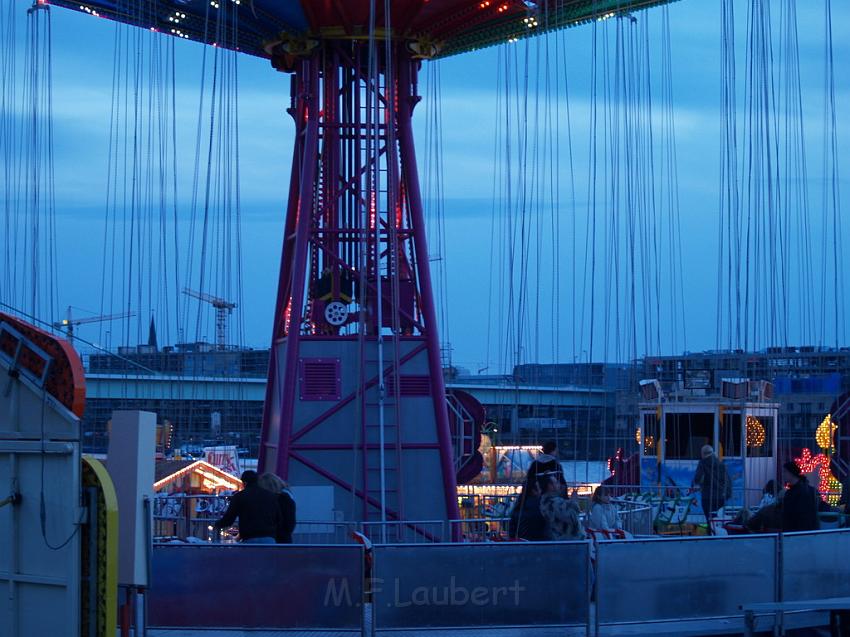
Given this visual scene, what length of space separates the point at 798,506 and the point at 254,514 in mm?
6017

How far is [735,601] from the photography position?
45.3 ft

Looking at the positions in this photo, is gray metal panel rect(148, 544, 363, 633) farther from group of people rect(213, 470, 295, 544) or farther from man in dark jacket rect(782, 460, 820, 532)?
man in dark jacket rect(782, 460, 820, 532)

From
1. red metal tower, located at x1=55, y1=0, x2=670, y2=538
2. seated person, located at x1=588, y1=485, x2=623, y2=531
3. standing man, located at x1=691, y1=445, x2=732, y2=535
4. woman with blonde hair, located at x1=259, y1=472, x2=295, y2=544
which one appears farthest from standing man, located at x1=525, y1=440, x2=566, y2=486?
red metal tower, located at x1=55, y1=0, x2=670, y2=538

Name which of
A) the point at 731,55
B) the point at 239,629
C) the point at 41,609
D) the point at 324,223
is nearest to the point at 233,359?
the point at 324,223

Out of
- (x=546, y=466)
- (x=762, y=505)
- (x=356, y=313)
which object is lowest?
(x=762, y=505)

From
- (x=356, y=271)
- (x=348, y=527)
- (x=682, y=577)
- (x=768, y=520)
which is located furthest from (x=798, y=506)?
(x=356, y=271)

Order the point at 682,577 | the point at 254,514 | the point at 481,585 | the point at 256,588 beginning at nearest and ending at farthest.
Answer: the point at 256,588, the point at 481,585, the point at 682,577, the point at 254,514

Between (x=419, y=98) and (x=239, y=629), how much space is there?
48.5 feet

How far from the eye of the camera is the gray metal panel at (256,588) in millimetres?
13016

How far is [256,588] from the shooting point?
42.9 ft

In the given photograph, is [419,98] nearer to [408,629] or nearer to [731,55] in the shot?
[731,55]

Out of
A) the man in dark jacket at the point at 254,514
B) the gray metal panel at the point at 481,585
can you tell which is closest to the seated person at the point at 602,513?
the gray metal panel at the point at 481,585

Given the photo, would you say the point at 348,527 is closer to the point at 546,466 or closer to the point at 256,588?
the point at 546,466

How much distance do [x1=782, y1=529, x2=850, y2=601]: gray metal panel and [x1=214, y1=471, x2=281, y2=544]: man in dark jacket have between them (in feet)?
17.7
